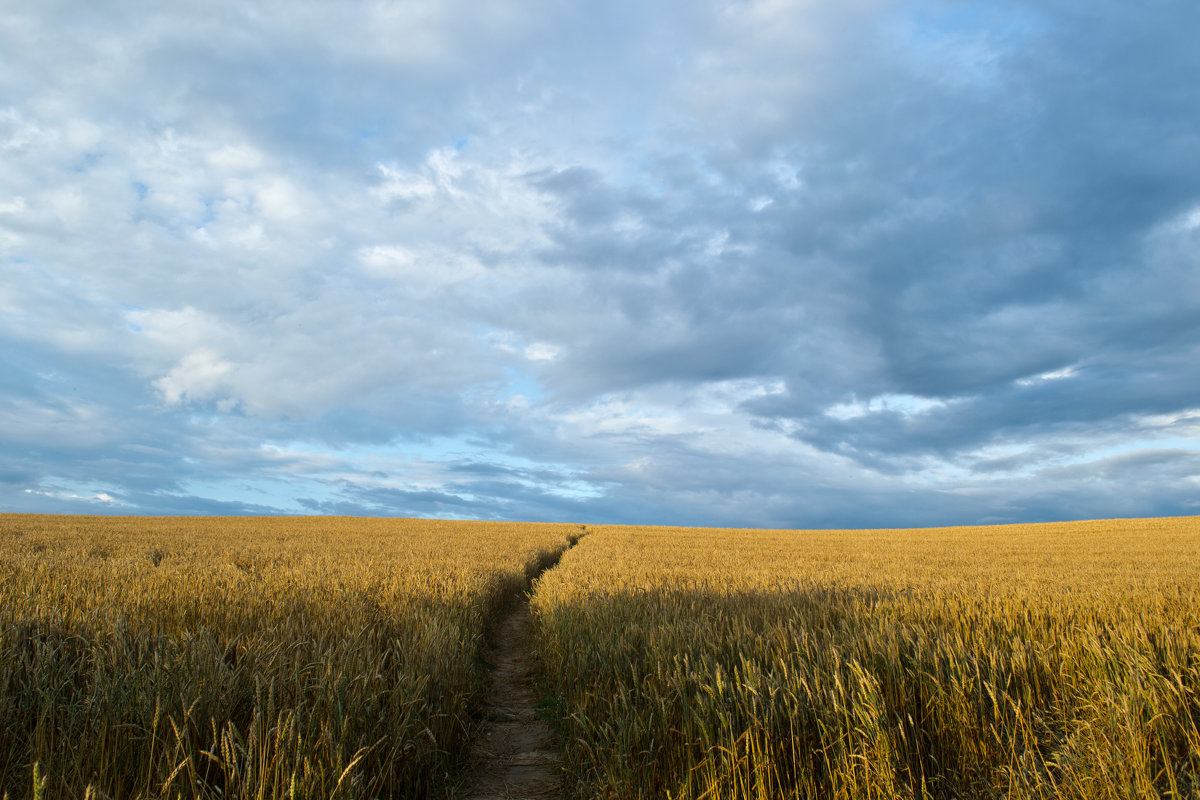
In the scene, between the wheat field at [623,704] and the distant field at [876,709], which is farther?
the distant field at [876,709]

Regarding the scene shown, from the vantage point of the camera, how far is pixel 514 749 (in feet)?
17.2

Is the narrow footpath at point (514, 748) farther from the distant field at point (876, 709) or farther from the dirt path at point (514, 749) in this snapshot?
the distant field at point (876, 709)

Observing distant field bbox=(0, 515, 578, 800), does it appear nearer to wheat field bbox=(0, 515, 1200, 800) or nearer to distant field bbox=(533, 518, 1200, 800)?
wheat field bbox=(0, 515, 1200, 800)

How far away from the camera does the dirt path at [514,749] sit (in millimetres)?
4387

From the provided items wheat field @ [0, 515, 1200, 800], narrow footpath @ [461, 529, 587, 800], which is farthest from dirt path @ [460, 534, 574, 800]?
wheat field @ [0, 515, 1200, 800]

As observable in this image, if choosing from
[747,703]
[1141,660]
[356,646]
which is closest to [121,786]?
[356,646]

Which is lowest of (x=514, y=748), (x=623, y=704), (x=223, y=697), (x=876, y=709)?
(x=514, y=748)

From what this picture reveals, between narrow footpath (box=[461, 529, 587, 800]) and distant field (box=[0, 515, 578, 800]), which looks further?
narrow footpath (box=[461, 529, 587, 800])

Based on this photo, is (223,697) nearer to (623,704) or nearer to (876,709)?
(623,704)

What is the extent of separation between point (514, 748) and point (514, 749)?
1.0 inches

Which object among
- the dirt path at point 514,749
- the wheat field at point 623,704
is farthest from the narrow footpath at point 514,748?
the wheat field at point 623,704

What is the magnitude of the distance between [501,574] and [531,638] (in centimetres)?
308

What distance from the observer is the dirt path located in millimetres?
4387

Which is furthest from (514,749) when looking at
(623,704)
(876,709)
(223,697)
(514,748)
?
(876,709)
